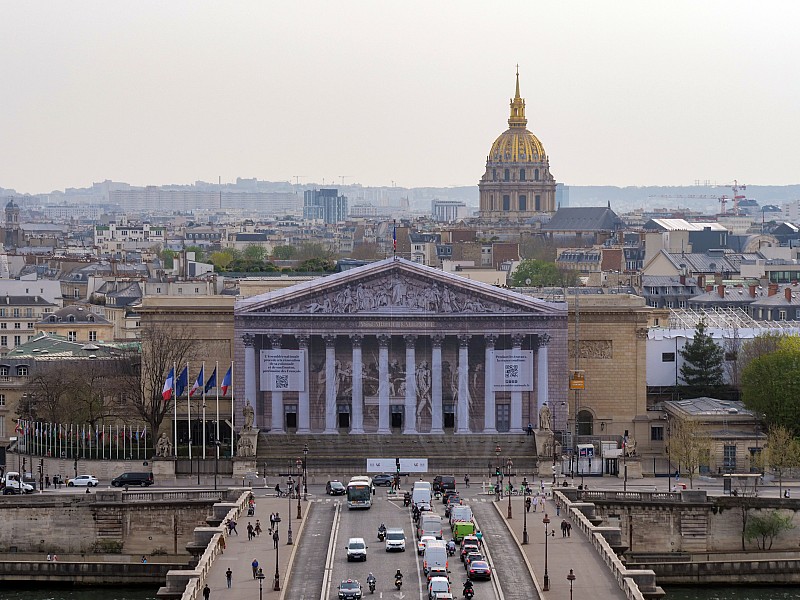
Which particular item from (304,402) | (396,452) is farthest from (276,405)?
(396,452)

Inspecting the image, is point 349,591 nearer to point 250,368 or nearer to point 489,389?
point 250,368

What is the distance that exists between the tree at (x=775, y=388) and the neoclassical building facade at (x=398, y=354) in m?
9.05

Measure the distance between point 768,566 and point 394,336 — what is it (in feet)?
90.5

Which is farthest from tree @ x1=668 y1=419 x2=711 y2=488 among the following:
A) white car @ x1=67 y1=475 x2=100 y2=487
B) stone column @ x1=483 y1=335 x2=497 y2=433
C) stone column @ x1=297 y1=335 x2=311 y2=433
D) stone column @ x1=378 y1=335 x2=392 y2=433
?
white car @ x1=67 y1=475 x2=100 y2=487

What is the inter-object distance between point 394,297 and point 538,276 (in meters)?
74.4

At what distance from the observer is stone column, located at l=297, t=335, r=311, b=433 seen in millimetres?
108188

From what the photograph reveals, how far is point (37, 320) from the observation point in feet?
468

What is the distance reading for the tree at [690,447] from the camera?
3910 inches

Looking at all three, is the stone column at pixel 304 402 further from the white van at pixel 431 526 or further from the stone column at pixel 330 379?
the white van at pixel 431 526

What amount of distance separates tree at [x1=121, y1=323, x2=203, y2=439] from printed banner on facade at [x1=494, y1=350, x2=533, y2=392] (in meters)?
14.0

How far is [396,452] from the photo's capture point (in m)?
105

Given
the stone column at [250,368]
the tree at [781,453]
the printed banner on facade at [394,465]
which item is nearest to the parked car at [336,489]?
the printed banner on facade at [394,465]

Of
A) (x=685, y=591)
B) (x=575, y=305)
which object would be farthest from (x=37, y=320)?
(x=685, y=591)

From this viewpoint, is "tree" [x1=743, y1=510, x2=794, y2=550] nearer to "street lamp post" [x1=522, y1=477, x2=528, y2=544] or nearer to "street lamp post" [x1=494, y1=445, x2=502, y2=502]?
"street lamp post" [x1=522, y1=477, x2=528, y2=544]
